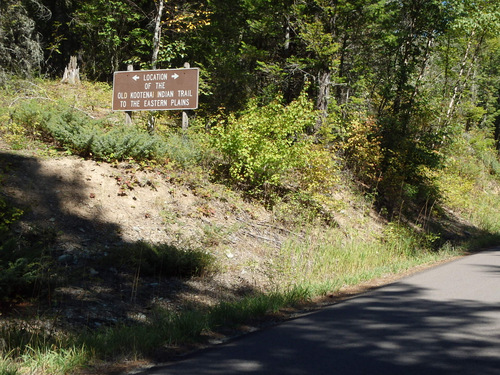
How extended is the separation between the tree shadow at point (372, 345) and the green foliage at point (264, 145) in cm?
713

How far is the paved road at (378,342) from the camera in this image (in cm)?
375

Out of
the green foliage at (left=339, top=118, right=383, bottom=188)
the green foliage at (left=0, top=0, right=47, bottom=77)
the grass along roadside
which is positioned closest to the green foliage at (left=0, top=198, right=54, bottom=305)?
the grass along roadside

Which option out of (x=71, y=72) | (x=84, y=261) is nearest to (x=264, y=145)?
(x=84, y=261)

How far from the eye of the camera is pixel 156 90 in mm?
12609

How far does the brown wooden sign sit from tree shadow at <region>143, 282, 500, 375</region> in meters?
8.43

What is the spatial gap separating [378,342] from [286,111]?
9628 mm

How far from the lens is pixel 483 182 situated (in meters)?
28.4

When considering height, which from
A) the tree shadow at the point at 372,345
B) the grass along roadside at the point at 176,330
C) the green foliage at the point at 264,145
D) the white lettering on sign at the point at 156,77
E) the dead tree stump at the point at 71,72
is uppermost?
the dead tree stump at the point at 71,72

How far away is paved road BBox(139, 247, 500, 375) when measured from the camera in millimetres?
3746

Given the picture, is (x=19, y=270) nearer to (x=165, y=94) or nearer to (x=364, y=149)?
(x=165, y=94)

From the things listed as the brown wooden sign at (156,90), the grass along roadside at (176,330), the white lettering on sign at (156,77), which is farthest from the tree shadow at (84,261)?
the white lettering on sign at (156,77)

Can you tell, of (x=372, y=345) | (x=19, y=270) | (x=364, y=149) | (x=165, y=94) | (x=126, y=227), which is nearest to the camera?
(x=372, y=345)

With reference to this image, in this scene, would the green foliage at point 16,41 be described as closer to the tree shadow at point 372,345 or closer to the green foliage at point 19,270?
the green foliage at point 19,270

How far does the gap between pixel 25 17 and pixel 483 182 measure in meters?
27.9
